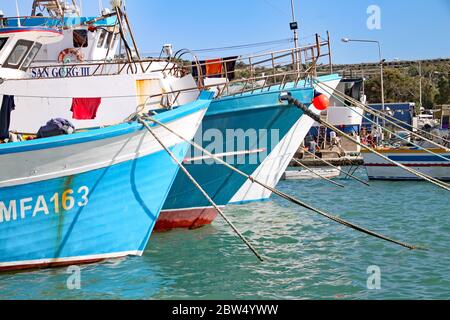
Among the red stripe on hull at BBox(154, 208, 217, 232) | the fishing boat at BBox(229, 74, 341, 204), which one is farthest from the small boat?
the red stripe on hull at BBox(154, 208, 217, 232)

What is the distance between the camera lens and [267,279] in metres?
10.3

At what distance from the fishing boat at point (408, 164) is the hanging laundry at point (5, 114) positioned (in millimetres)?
16241

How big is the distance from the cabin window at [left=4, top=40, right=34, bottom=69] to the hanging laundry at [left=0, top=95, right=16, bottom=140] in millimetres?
1038

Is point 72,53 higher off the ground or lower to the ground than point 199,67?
higher

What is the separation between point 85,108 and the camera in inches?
539

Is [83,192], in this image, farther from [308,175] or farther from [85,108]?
[308,175]

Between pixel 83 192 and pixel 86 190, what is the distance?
56 mm

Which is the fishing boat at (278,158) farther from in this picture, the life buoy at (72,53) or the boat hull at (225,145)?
the life buoy at (72,53)

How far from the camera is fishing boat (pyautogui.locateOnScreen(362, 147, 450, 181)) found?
24719 millimetres

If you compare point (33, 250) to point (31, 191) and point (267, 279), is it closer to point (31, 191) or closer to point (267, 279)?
point (31, 191)

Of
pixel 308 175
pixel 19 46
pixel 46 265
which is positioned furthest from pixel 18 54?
pixel 308 175

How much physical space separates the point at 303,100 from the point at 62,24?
690 cm

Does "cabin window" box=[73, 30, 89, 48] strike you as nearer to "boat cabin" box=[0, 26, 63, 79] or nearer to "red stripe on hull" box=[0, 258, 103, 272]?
"boat cabin" box=[0, 26, 63, 79]

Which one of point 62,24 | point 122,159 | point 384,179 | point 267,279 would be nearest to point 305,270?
point 267,279
